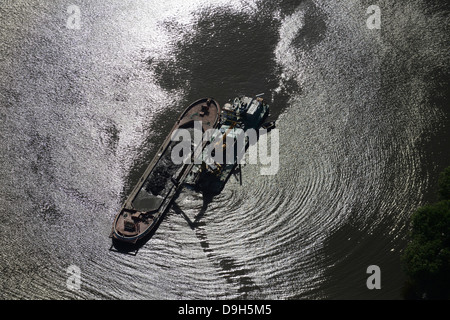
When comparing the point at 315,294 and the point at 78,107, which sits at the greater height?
the point at 78,107

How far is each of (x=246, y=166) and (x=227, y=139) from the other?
527cm

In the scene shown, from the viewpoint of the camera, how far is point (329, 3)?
107062 millimetres

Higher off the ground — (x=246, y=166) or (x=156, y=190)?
(x=246, y=166)

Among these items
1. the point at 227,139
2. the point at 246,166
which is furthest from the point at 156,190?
the point at 246,166

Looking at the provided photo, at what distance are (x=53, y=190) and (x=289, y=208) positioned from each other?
34.9m

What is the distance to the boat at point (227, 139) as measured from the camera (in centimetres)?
8225

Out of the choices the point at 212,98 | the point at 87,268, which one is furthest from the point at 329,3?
the point at 87,268

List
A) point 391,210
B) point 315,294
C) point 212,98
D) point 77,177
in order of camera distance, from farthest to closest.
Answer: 1. point 212,98
2. point 77,177
3. point 391,210
4. point 315,294

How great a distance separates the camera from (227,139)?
86.2 m

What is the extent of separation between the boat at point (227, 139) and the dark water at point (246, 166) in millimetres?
2213

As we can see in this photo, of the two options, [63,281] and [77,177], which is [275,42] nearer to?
[77,177]

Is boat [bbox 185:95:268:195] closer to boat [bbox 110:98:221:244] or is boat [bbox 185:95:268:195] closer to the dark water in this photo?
boat [bbox 110:98:221:244]

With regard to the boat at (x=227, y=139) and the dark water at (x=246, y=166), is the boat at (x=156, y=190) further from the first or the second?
the dark water at (x=246, y=166)

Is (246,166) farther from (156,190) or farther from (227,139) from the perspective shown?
(156,190)
